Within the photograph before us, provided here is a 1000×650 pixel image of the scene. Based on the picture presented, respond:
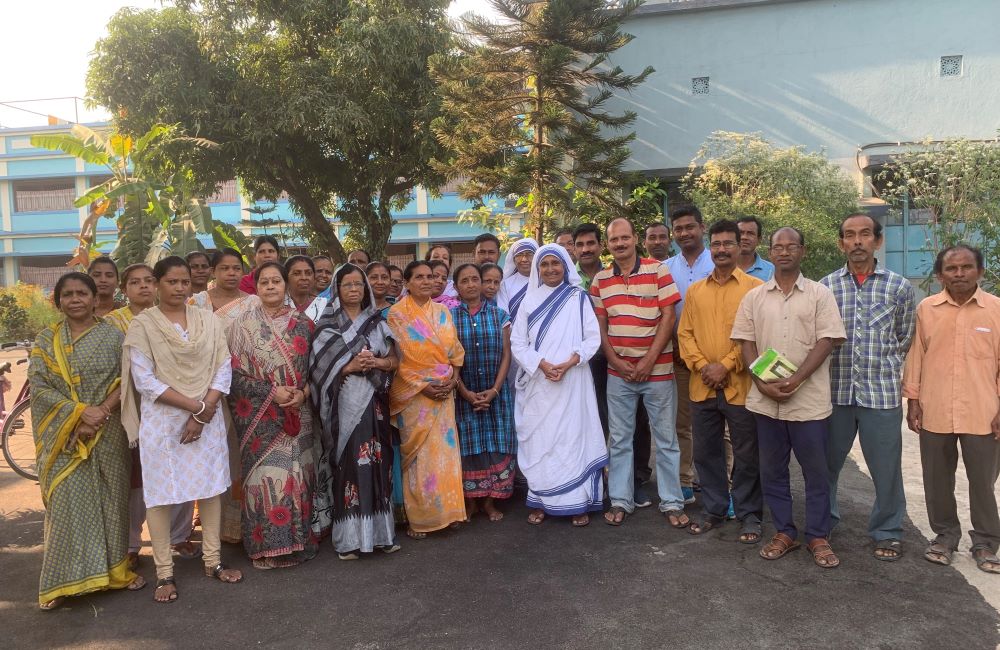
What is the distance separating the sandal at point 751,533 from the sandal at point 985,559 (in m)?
0.98

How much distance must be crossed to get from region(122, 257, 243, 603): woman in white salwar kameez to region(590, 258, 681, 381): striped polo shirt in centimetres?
220

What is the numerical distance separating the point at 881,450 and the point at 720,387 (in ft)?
2.71

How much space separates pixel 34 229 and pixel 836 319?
28182mm

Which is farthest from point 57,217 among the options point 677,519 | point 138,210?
point 677,519

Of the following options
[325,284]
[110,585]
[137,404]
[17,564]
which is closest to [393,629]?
[110,585]

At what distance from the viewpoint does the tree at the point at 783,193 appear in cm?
1009

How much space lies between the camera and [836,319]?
11.1 ft

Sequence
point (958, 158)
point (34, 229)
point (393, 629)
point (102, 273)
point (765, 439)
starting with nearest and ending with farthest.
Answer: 1. point (393, 629)
2. point (765, 439)
3. point (102, 273)
4. point (958, 158)
5. point (34, 229)

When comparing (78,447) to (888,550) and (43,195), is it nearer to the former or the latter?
(888,550)

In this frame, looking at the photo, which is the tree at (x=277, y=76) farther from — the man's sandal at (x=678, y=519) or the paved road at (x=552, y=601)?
the paved road at (x=552, y=601)

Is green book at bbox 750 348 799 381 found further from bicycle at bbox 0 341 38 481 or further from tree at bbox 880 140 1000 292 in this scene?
tree at bbox 880 140 1000 292

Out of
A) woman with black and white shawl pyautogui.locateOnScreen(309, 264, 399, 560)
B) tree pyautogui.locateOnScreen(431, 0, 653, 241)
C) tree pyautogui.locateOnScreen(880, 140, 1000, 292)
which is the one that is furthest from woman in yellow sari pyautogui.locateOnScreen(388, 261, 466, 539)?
tree pyautogui.locateOnScreen(880, 140, 1000, 292)

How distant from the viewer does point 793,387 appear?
3391 millimetres

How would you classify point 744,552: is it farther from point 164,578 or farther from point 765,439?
point 164,578
